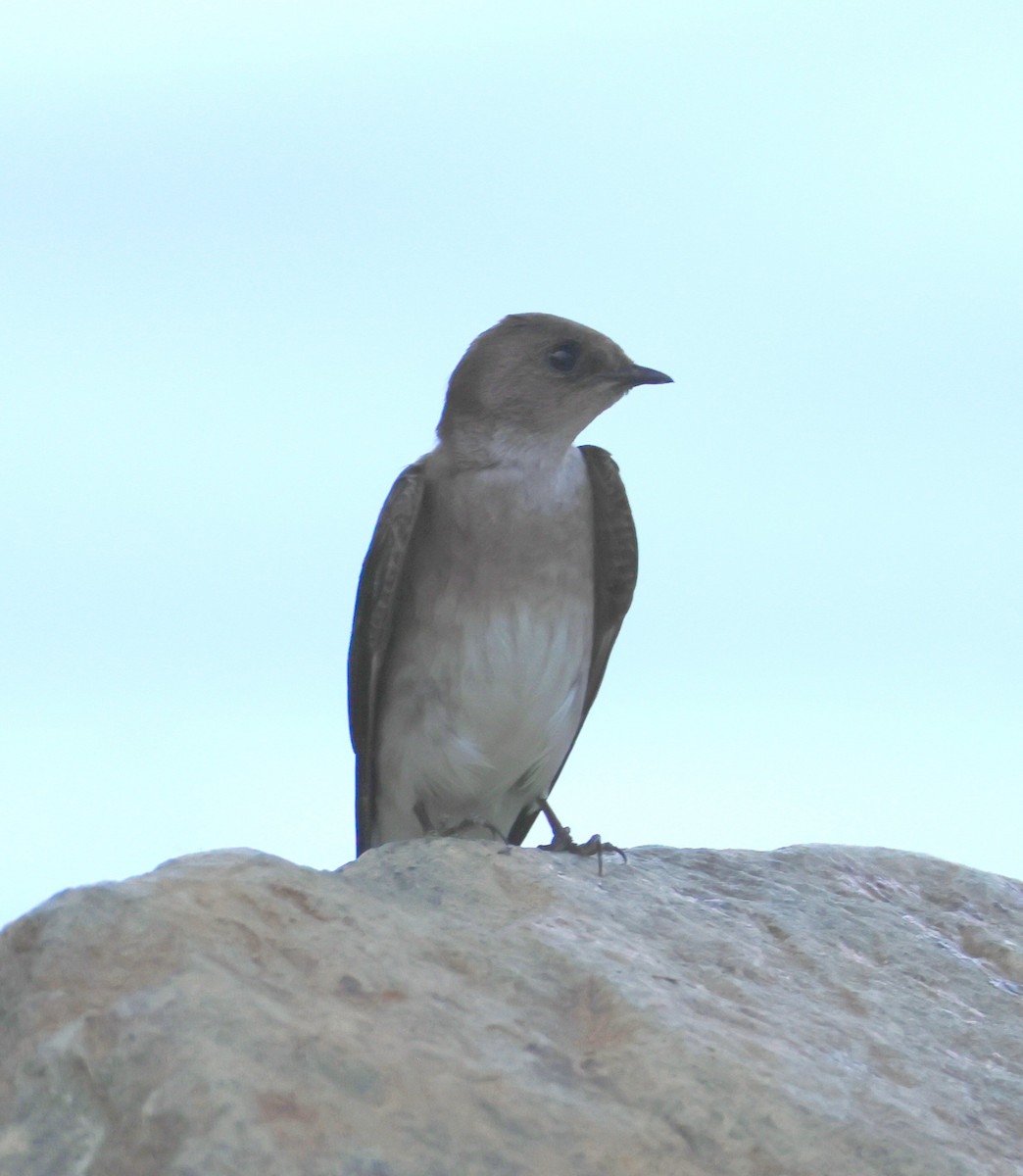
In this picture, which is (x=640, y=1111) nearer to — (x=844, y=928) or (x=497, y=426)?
(x=844, y=928)

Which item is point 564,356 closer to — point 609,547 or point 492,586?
point 609,547

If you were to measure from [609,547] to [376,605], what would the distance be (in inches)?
43.4

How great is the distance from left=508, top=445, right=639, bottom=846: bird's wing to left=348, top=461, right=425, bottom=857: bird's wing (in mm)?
792

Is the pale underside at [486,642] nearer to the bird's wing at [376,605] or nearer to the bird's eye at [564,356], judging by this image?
the bird's wing at [376,605]

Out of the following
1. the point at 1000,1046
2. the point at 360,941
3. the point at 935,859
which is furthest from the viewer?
the point at 935,859

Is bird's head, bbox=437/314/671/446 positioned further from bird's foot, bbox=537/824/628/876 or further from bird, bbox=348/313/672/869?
bird's foot, bbox=537/824/628/876

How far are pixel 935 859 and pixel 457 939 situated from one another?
9.35 ft

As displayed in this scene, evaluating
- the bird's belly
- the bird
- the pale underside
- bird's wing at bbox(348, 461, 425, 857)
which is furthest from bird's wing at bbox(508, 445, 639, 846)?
bird's wing at bbox(348, 461, 425, 857)

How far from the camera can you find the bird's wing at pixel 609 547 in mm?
7234

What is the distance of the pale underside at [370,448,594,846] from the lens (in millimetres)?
6703

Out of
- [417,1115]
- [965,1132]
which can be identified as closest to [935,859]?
[965,1132]

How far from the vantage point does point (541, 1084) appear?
3820 mm

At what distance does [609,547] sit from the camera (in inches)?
286

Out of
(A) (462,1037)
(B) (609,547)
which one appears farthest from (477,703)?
(A) (462,1037)
